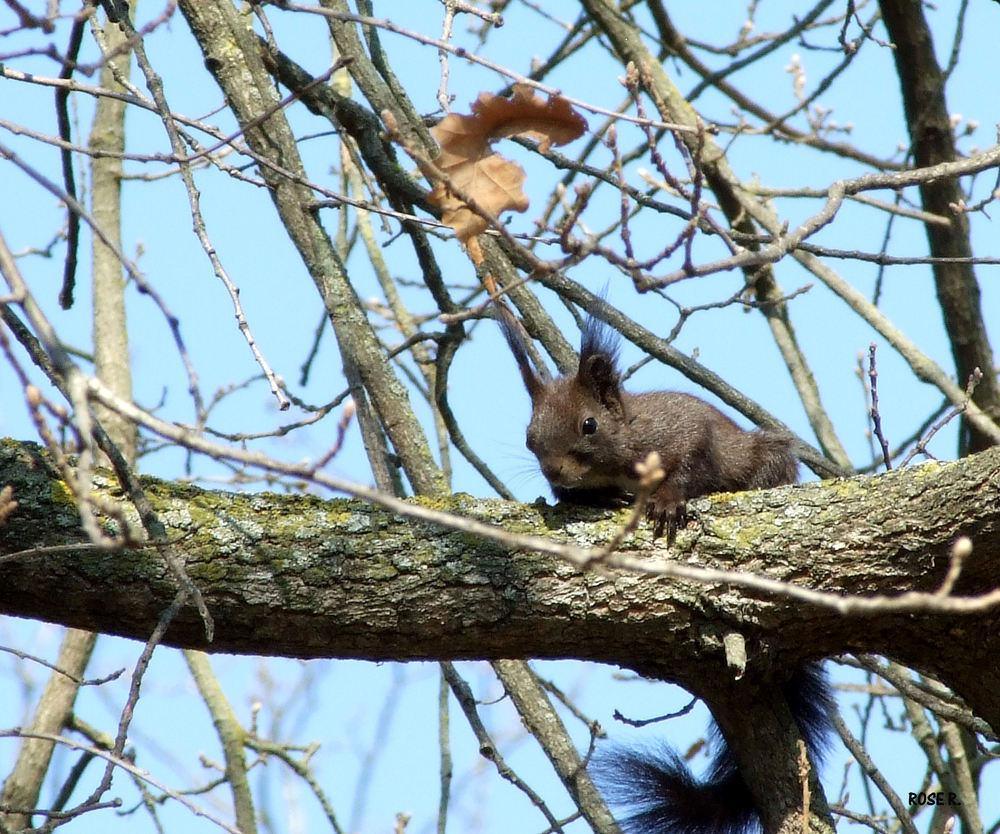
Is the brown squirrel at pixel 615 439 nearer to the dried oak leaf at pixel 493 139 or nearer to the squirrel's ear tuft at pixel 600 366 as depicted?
the squirrel's ear tuft at pixel 600 366

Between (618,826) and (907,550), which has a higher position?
(907,550)

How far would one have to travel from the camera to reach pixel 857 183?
2.39 metres

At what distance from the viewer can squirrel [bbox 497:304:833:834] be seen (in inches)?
127

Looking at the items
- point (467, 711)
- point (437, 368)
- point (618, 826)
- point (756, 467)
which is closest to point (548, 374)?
point (437, 368)

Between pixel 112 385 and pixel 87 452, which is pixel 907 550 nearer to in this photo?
pixel 87 452

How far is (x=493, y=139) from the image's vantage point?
234 centimetres

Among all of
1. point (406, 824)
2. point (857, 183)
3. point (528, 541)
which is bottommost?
point (528, 541)

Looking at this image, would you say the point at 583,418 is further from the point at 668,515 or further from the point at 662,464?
the point at 668,515

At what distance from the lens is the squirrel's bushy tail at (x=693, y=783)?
3.19 metres

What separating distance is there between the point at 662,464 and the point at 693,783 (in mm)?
860

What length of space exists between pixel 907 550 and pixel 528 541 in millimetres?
1409

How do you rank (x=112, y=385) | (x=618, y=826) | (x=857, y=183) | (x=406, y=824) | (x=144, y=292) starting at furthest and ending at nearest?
(x=112, y=385)
(x=406, y=824)
(x=618, y=826)
(x=857, y=183)
(x=144, y=292)

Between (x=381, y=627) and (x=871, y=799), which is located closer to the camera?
(x=381, y=627)

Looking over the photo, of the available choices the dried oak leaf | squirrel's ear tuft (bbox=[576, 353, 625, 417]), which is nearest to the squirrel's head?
squirrel's ear tuft (bbox=[576, 353, 625, 417])
